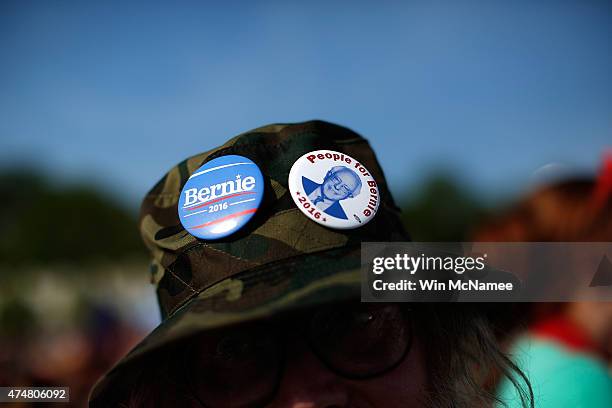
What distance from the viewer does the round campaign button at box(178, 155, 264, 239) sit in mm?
1154

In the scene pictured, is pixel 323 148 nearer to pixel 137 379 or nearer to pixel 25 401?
pixel 137 379

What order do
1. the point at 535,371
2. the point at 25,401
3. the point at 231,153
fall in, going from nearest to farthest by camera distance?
the point at 231,153
the point at 25,401
the point at 535,371

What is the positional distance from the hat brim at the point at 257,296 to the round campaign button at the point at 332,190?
7 centimetres

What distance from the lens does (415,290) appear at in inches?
48.1

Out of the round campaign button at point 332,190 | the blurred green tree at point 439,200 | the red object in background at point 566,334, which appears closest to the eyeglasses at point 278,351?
the round campaign button at point 332,190

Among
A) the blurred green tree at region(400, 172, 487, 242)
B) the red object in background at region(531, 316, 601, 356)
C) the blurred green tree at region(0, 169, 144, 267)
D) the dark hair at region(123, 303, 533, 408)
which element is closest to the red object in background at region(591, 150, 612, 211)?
the red object in background at region(531, 316, 601, 356)

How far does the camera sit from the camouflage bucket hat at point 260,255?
106 centimetres

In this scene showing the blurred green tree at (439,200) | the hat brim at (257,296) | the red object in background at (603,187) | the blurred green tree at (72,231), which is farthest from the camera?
the blurred green tree at (439,200)

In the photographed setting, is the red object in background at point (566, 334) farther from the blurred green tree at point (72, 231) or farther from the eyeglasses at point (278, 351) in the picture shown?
the blurred green tree at point (72, 231)

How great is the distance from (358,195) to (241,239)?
0.83 ft

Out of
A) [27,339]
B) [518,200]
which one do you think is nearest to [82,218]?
[27,339]

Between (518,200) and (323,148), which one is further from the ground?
(323,148)

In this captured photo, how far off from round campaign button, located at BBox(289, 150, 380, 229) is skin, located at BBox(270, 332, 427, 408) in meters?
0.26

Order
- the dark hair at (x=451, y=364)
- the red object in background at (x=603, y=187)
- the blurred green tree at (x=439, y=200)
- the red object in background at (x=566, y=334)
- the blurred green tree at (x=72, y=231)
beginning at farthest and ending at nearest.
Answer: the blurred green tree at (x=439, y=200)
the blurred green tree at (x=72, y=231)
the red object in background at (x=603, y=187)
the red object in background at (x=566, y=334)
the dark hair at (x=451, y=364)
